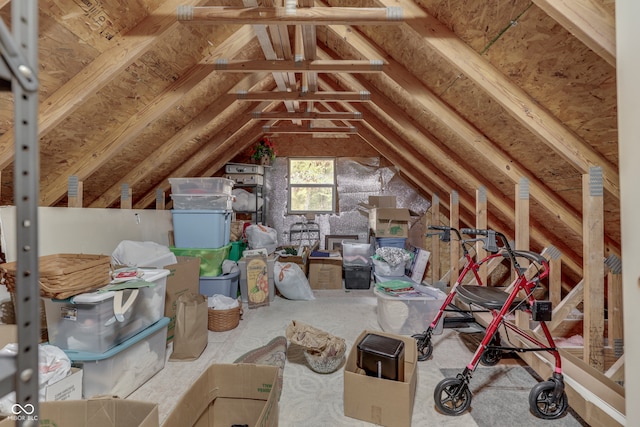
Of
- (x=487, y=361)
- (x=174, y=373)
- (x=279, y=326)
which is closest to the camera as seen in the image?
(x=174, y=373)

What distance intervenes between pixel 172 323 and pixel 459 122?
2.76 m

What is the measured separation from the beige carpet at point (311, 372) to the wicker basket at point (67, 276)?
0.71 m

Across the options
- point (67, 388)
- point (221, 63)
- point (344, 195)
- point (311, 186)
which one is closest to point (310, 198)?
point (311, 186)

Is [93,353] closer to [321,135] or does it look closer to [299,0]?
[299,0]

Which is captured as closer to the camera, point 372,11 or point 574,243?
point 372,11

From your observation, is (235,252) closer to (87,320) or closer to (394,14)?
(87,320)

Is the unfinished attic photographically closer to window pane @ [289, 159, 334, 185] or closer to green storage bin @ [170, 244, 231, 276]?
green storage bin @ [170, 244, 231, 276]

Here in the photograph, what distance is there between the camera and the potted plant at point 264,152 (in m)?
4.82

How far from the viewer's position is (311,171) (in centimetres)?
524

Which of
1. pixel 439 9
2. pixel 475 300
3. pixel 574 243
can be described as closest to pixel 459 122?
pixel 439 9

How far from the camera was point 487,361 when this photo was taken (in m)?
2.07

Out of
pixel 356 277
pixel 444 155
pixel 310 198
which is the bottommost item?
pixel 356 277

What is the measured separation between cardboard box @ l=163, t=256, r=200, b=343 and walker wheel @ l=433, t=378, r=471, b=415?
6.01 ft

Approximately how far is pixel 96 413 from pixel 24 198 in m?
1.06
